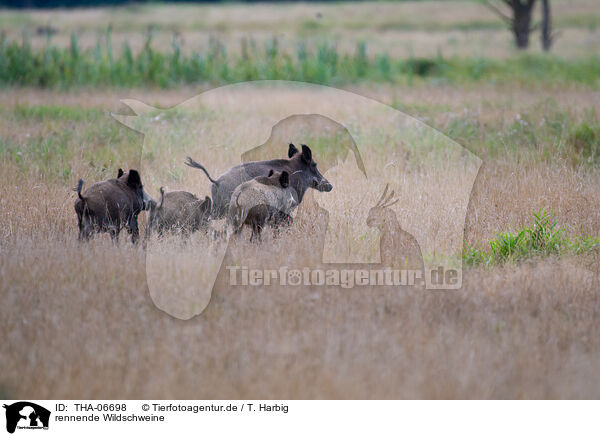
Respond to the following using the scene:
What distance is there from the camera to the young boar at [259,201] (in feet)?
22.1

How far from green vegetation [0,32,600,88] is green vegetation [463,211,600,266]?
1156cm

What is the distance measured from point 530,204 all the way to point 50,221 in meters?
5.59

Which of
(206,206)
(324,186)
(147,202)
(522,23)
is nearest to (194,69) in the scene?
(324,186)

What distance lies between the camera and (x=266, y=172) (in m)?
7.41

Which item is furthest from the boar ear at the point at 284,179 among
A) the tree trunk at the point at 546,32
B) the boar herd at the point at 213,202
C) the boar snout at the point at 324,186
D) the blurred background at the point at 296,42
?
the tree trunk at the point at 546,32

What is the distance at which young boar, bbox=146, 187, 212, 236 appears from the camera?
7.16 m

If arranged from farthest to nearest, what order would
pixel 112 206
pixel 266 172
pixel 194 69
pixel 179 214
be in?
pixel 194 69, pixel 266 172, pixel 179 214, pixel 112 206

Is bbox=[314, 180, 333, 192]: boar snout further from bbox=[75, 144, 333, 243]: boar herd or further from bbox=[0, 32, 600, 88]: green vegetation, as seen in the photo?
bbox=[0, 32, 600, 88]: green vegetation

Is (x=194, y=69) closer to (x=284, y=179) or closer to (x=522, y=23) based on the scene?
(x=284, y=179)

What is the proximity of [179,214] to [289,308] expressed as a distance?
2.30 m
